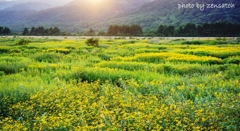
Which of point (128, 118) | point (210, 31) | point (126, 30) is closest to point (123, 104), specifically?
point (128, 118)

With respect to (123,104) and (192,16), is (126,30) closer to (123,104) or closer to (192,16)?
(123,104)

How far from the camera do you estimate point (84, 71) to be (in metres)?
11.4

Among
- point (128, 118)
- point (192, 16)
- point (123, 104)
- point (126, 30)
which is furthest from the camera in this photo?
point (192, 16)

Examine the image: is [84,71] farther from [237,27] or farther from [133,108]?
[237,27]

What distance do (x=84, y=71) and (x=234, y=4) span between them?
178527mm

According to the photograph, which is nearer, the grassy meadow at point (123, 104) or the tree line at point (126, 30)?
the grassy meadow at point (123, 104)

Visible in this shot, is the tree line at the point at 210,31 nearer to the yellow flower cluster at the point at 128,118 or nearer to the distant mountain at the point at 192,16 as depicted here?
the distant mountain at the point at 192,16

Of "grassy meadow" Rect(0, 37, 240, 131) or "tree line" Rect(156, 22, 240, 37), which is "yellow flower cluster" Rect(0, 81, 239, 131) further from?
"tree line" Rect(156, 22, 240, 37)

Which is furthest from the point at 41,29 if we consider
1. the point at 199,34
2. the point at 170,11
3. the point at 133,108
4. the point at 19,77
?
the point at 170,11

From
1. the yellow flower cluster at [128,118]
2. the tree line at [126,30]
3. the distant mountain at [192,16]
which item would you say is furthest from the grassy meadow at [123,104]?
the distant mountain at [192,16]

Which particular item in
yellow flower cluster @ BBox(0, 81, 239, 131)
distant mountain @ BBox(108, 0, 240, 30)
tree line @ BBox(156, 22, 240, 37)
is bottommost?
yellow flower cluster @ BBox(0, 81, 239, 131)

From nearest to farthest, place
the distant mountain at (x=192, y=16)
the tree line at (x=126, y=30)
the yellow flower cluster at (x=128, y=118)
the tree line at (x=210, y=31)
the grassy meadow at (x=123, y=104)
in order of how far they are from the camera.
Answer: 1. the yellow flower cluster at (x=128, y=118)
2. the grassy meadow at (x=123, y=104)
3. the tree line at (x=210, y=31)
4. the tree line at (x=126, y=30)
5. the distant mountain at (x=192, y=16)

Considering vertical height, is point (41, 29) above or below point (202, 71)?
above

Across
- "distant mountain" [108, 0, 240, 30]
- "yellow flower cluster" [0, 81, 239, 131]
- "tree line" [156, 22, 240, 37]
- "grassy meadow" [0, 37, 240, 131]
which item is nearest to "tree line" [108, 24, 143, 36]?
"tree line" [156, 22, 240, 37]
